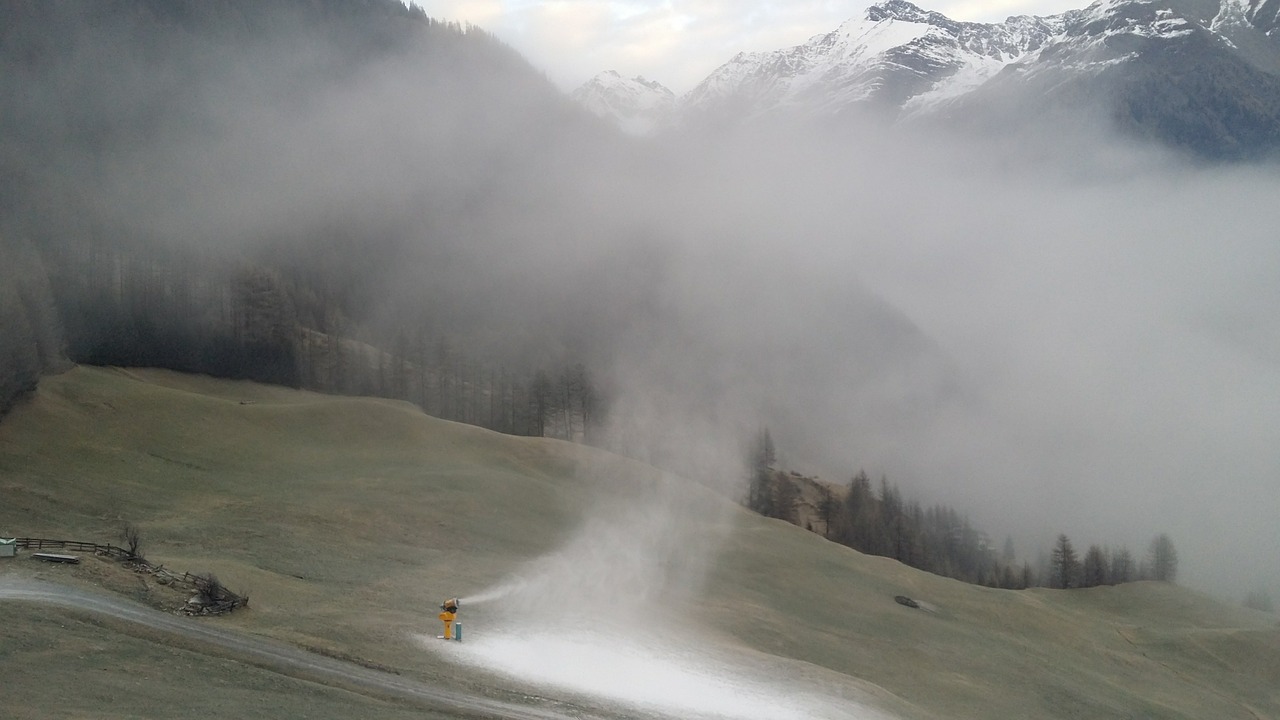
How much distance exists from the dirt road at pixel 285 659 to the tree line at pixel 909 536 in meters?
91.5

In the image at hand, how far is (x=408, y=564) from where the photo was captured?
50.4m

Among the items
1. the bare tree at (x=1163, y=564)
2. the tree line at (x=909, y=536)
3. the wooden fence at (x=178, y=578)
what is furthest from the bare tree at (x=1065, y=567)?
the wooden fence at (x=178, y=578)

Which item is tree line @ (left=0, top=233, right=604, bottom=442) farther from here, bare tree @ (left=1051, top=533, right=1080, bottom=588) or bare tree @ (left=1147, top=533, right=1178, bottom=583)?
bare tree @ (left=1147, top=533, right=1178, bottom=583)

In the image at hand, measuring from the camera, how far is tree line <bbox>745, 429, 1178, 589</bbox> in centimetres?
12581

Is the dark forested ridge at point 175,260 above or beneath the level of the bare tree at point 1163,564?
above

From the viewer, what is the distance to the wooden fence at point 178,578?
34.8m

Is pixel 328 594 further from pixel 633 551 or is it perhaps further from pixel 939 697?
pixel 939 697

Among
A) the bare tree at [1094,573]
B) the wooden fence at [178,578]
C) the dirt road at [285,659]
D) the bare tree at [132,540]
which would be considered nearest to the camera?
the dirt road at [285,659]

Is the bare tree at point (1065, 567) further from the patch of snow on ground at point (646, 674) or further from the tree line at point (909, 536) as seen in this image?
the patch of snow on ground at point (646, 674)

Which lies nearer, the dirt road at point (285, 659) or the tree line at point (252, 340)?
the dirt road at point (285, 659)

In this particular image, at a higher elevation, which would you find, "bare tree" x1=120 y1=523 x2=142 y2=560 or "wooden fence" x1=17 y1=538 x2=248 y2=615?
"bare tree" x1=120 y1=523 x2=142 y2=560

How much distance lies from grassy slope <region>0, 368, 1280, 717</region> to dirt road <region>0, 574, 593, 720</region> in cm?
105

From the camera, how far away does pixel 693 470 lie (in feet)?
428

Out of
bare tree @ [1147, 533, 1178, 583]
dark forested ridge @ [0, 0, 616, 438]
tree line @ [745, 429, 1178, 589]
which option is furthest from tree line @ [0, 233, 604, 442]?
bare tree @ [1147, 533, 1178, 583]
